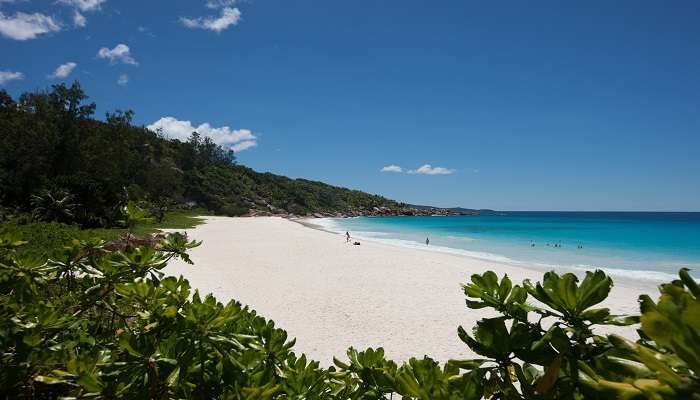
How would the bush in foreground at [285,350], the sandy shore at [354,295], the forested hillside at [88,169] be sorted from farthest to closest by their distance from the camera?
the forested hillside at [88,169] < the sandy shore at [354,295] < the bush in foreground at [285,350]

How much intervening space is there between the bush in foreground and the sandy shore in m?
5.66

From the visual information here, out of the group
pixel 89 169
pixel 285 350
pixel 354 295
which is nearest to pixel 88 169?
pixel 89 169

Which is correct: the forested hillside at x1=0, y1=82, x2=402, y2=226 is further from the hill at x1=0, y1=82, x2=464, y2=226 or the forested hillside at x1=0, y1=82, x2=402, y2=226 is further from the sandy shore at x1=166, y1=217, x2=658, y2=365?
the sandy shore at x1=166, y1=217, x2=658, y2=365

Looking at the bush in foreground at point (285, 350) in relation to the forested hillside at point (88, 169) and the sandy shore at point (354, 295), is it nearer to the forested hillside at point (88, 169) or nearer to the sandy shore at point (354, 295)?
the forested hillside at point (88, 169)

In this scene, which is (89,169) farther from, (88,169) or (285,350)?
(285,350)

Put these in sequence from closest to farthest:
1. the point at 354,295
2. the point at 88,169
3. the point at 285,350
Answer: the point at 285,350, the point at 354,295, the point at 88,169

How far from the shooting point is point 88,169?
122 feet

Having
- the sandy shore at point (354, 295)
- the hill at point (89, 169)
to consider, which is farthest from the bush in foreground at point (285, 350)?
the sandy shore at point (354, 295)

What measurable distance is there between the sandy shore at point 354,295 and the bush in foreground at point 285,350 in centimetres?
566

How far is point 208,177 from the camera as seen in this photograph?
74875 mm

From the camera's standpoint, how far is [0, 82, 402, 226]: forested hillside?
24688 millimetres

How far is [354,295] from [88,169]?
3692 centimetres

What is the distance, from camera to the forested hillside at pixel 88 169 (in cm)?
2469

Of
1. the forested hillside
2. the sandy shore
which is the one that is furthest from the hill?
the sandy shore
